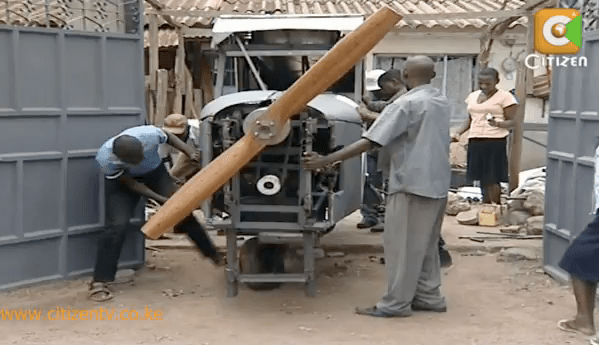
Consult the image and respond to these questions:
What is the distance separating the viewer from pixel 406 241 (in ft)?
16.9

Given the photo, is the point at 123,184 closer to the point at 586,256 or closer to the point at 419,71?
the point at 419,71

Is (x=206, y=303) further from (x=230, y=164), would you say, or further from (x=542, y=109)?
(x=542, y=109)

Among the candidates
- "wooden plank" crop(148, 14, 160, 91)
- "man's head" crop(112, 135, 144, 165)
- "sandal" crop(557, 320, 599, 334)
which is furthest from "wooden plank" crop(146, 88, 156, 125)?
"sandal" crop(557, 320, 599, 334)

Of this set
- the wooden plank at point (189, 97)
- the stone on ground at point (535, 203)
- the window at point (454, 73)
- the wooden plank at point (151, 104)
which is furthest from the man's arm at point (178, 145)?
the window at point (454, 73)

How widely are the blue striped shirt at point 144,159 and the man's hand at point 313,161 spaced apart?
1465 millimetres

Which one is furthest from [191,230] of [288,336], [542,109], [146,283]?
[542,109]

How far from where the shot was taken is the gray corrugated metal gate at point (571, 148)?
5.82 metres

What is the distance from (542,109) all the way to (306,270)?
9466 millimetres

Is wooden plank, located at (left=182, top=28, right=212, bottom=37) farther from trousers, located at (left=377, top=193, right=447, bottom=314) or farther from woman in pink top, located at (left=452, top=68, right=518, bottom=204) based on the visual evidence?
trousers, located at (left=377, top=193, right=447, bottom=314)

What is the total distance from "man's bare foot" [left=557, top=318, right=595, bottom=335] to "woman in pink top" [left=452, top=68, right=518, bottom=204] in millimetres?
4129

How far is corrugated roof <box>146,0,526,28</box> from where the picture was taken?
12.0 m

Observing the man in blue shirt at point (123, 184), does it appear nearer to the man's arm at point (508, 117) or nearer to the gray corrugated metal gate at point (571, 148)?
the gray corrugated metal gate at point (571, 148)

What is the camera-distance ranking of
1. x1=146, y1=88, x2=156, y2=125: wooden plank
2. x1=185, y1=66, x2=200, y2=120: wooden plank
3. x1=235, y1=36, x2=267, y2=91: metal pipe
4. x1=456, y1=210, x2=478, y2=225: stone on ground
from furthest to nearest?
x1=185, y1=66, x2=200, y2=120: wooden plank → x1=146, y1=88, x2=156, y2=125: wooden plank → x1=456, y1=210, x2=478, y2=225: stone on ground → x1=235, y1=36, x2=267, y2=91: metal pipe

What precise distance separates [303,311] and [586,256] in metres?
2.02
